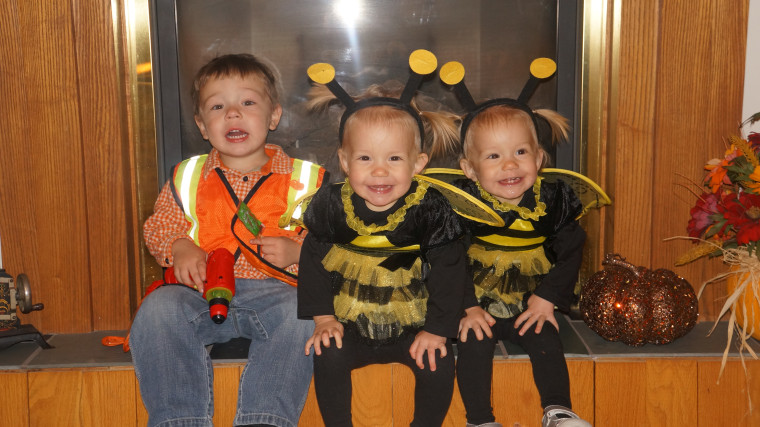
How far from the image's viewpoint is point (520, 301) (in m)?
1.62

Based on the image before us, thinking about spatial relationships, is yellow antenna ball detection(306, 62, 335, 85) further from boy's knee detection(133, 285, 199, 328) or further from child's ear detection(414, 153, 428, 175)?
boy's knee detection(133, 285, 199, 328)

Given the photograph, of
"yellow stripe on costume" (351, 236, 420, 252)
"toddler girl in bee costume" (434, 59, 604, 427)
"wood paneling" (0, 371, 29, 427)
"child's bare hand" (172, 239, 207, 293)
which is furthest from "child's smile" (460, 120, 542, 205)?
"wood paneling" (0, 371, 29, 427)

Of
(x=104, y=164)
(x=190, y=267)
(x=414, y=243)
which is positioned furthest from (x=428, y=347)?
(x=104, y=164)

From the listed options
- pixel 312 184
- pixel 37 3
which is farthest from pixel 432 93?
pixel 37 3

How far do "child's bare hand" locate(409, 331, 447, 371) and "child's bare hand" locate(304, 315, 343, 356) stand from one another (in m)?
0.15

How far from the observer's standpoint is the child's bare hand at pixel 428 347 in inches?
56.3

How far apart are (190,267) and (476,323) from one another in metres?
0.65

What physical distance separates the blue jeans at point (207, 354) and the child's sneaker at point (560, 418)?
0.51m

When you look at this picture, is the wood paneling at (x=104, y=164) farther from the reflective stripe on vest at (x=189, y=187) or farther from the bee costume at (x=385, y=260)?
the bee costume at (x=385, y=260)

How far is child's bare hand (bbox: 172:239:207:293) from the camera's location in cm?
157

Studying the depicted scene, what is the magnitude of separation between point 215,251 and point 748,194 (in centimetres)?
123

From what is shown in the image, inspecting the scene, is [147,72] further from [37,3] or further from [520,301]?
[520,301]

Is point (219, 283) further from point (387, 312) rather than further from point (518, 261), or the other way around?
point (518, 261)

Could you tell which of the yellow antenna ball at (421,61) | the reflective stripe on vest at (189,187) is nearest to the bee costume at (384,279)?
the yellow antenna ball at (421,61)
